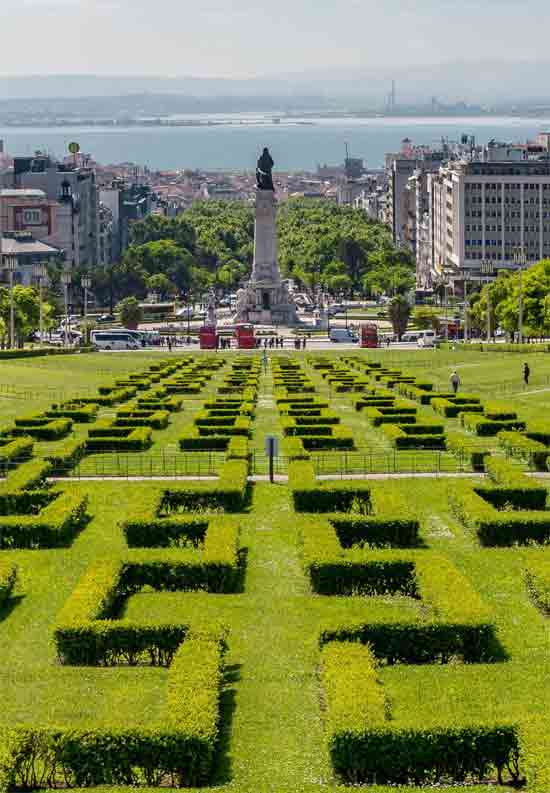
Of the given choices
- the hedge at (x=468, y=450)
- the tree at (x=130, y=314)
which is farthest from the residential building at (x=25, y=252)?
the hedge at (x=468, y=450)

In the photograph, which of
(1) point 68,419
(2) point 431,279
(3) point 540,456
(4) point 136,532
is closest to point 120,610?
(4) point 136,532

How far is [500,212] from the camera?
6555 inches

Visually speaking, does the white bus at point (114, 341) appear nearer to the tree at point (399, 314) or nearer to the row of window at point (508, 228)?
the tree at point (399, 314)

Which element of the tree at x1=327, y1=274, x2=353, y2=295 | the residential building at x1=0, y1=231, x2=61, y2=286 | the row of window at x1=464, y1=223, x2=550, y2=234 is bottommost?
the tree at x1=327, y1=274, x2=353, y2=295

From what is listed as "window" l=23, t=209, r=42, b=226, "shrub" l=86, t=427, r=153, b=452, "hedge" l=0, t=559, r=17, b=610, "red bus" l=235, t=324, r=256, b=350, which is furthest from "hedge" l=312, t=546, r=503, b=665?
"window" l=23, t=209, r=42, b=226

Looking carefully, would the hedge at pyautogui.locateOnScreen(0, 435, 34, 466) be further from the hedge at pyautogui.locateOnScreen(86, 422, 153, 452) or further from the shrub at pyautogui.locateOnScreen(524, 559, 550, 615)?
the shrub at pyautogui.locateOnScreen(524, 559, 550, 615)

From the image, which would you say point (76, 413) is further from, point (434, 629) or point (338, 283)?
point (338, 283)

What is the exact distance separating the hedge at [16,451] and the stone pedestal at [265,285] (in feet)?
338

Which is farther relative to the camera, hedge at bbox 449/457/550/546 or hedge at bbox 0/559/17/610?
hedge at bbox 449/457/550/546

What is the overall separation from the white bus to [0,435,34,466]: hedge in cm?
6903

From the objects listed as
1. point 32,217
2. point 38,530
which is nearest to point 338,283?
point 32,217

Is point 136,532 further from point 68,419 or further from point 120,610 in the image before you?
point 68,419

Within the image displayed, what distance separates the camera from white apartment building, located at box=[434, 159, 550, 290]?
164m

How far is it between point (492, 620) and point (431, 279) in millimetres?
171669
